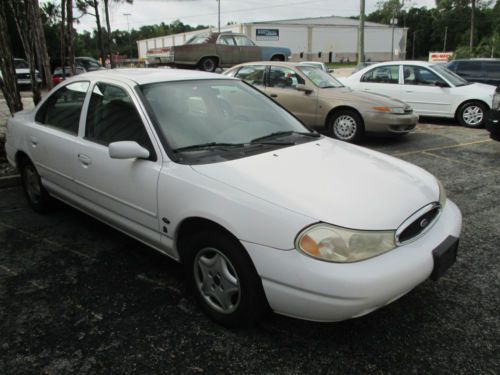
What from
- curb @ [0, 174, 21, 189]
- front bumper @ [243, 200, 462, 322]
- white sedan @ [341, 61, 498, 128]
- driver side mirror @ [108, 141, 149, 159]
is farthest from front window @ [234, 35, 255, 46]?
front bumper @ [243, 200, 462, 322]

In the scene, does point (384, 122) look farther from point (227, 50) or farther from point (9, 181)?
point (227, 50)

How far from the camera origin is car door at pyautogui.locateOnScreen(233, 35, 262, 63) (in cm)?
1983

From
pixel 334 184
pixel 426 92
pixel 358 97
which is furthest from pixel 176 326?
pixel 426 92

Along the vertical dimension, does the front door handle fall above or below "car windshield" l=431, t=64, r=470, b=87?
below

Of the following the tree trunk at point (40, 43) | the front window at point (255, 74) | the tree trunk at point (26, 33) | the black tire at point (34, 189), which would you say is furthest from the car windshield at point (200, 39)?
the black tire at point (34, 189)

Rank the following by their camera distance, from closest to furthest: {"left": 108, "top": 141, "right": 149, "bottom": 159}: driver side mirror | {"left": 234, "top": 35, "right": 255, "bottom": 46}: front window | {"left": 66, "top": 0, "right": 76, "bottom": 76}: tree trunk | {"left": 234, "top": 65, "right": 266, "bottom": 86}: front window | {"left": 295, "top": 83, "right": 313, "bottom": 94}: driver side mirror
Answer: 1. {"left": 108, "top": 141, "right": 149, "bottom": 159}: driver side mirror
2. {"left": 66, "top": 0, "right": 76, "bottom": 76}: tree trunk
3. {"left": 295, "top": 83, "right": 313, "bottom": 94}: driver side mirror
4. {"left": 234, "top": 65, "right": 266, "bottom": 86}: front window
5. {"left": 234, "top": 35, "right": 255, "bottom": 46}: front window

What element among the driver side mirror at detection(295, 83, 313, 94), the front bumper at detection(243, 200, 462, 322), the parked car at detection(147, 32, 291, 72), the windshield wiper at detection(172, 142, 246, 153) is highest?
the parked car at detection(147, 32, 291, 72)

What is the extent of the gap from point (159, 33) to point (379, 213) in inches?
4490

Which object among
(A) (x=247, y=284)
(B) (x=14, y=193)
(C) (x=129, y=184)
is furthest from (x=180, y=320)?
(B) (x=14, y=193)

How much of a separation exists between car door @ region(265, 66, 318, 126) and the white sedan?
296 centimetres

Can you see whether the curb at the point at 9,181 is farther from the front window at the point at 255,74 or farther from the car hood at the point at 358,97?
the car hood at the point at 358,97

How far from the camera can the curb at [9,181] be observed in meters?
5.67

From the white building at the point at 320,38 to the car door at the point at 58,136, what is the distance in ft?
202

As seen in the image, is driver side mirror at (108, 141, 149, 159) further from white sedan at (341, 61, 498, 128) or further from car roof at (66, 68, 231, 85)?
white sedan at (341, 61, 498, 128)
